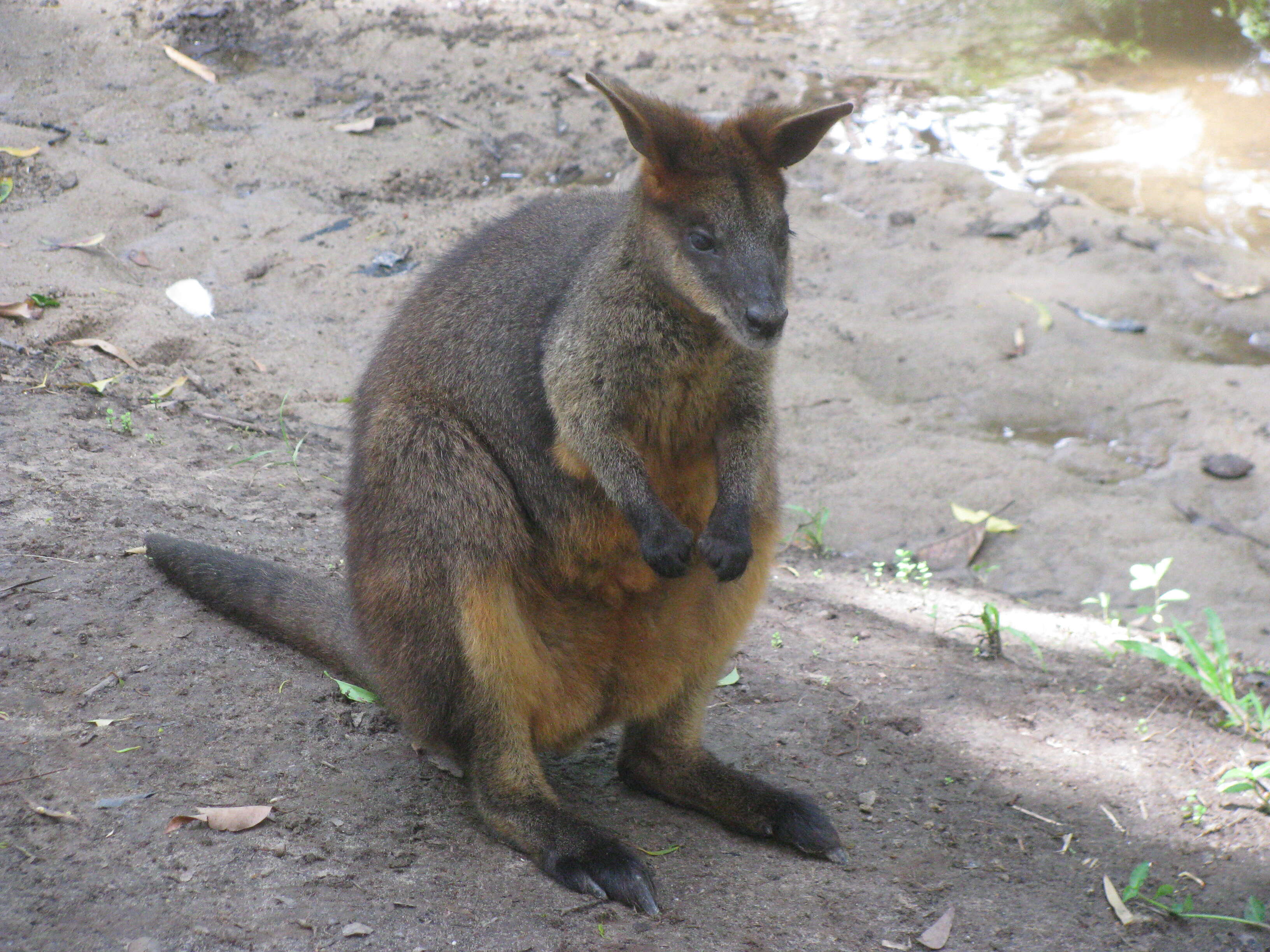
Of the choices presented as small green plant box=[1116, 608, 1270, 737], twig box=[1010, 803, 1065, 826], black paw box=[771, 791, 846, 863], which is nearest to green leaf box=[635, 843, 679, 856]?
black paw box=[771, 791, 846, 863]

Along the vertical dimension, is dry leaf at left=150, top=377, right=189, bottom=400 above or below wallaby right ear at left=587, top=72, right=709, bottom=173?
below

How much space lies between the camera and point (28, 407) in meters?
4.39

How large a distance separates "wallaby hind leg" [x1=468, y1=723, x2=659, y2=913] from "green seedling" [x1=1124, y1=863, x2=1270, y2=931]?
127cm

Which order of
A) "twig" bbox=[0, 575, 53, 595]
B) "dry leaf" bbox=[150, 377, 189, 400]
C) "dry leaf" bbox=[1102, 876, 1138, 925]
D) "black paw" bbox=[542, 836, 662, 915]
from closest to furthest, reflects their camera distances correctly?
"black paw" bbox=[542, 836, 662, 915] → "dry leaf" bbox=[1102, 876, 1138, 925] → "twig" bbox=[0, 575, 53, 595] → "dry leaf" bbox=[150, 377, 189, 400]

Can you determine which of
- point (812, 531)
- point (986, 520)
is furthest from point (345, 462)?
point (986, 520)

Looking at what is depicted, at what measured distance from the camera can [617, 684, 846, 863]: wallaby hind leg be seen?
3.10 m

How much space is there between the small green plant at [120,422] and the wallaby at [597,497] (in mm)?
1534

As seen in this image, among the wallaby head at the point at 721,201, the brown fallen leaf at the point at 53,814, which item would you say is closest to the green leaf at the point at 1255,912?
the wallaby head at the point at 721,201

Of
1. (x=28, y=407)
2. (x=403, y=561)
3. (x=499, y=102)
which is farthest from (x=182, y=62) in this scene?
(x=403, y=561)

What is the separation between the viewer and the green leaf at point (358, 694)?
3.39 metres

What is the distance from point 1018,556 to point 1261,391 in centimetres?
179

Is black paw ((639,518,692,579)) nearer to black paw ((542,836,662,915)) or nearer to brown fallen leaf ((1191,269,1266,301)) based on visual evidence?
black paw ((542,836,662,915))

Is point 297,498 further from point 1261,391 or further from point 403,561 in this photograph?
point 1261,391

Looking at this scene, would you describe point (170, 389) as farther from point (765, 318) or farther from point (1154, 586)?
point (1154, 586)
